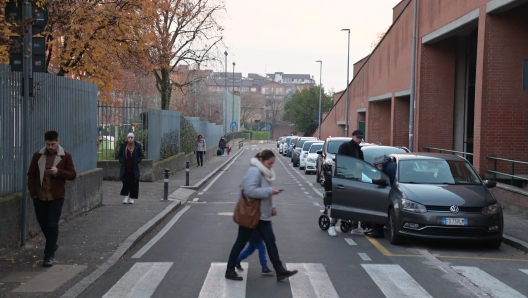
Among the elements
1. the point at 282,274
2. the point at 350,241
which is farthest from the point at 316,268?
the point at 350,241

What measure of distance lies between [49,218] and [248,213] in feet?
9.94

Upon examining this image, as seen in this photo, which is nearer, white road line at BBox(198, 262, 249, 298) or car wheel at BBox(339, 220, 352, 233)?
white road line at BBox(198, 262, 249, 298)

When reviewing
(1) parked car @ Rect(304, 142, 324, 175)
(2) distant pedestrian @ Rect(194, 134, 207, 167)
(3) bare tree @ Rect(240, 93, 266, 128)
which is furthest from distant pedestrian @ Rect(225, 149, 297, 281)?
(3) bare tree @ Rect(240, 93, 266, 128)

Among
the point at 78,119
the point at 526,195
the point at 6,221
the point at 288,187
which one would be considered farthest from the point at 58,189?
the point at 288,187

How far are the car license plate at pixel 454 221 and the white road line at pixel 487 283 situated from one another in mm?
1389

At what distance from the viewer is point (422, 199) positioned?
1130 centimetres

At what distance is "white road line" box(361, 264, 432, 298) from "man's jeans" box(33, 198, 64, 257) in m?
4.43

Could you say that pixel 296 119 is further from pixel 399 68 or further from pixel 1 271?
pixel 1 271

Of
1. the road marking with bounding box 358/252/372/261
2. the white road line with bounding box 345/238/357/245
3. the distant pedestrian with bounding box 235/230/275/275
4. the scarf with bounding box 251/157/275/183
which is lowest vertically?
the white road line with bounding box 345/238/357/245

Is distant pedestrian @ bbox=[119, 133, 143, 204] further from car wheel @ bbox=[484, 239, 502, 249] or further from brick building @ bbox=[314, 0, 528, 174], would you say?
brick building @ bbox=[314, 0, 528, 174]

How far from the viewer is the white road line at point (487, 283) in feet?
26.4

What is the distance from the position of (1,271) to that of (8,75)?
3.47 meters

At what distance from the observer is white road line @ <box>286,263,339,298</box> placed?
309 inches

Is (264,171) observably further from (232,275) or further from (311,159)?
(311,159)
